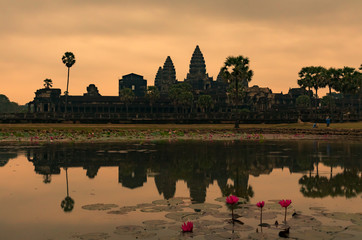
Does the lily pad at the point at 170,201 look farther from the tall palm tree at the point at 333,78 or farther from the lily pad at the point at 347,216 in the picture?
the tall palm tree at the point at 333,78

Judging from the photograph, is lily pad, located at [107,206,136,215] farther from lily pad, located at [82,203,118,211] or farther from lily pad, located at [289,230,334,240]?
lily pad, located at [289,230,334,240]

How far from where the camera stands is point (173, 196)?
44.0ft

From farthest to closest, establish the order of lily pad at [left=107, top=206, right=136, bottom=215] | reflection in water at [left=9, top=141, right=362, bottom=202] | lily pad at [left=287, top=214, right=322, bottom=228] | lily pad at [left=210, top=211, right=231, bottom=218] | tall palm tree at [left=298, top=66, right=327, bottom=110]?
1. tall palm tree at [left=298, top=66, right=327, bottom=110]
2. reflection in water at [left=9, top=141, right=362, bottom=202]
3. lily pad at [left=107, top=206, right=136, bottom=215]
4. lily pad at [left=210, top=211, right=231, bottom=218]
5. lily pad at [left=287, top=214, right=322, bottom=228]

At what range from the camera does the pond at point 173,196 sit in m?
9.38

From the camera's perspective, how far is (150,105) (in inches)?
5881

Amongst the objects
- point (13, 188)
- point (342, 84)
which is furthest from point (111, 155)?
point (342, 84)

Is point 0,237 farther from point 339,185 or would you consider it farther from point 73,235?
point 339,185

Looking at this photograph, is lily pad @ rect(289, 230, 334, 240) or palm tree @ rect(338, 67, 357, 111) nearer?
lily pad @ rect(289, 230, 334, 240)

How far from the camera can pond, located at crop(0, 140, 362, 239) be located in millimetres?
9375

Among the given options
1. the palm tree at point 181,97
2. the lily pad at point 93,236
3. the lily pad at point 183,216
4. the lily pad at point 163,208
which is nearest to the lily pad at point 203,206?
the lily pad at point 163,208

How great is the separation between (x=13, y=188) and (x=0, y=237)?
6208mm

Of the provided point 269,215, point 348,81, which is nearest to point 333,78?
point 348,81

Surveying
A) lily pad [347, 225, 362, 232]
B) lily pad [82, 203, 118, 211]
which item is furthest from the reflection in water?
lily pad [347, 225, 362, 232]

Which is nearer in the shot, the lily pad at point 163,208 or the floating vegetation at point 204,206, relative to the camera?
the lily pad at point 163,208
